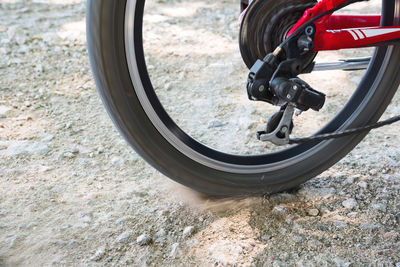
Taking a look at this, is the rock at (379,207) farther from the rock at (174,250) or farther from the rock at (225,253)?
the rock at (174,250)

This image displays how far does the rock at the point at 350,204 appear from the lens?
1438 millimetres

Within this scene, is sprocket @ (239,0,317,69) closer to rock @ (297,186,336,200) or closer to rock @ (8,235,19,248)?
rock @ (297,186,336,200)

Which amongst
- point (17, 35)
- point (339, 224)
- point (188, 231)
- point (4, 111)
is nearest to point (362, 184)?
point (339, 224)

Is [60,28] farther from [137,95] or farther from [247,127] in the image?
[137,95]

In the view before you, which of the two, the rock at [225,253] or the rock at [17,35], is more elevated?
the rock at [17,35]

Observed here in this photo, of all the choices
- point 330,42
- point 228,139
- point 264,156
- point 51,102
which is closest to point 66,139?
point 51,102

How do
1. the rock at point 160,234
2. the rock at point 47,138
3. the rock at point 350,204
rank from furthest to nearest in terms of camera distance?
the rock at point 47,138 → the rock at point 350,204 → the rock at point 160,234

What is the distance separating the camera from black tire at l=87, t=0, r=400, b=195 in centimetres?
113

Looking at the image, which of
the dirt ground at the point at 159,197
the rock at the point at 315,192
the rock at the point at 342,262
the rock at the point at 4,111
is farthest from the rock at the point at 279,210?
the rock at the point at 4,111

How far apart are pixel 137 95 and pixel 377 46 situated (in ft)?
2.39

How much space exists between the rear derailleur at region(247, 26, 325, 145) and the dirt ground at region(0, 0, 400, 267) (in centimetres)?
33

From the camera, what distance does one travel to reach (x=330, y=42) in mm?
1264

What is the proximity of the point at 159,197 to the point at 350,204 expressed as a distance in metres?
0.64

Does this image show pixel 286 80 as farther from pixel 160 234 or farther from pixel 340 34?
pixel 160 234
